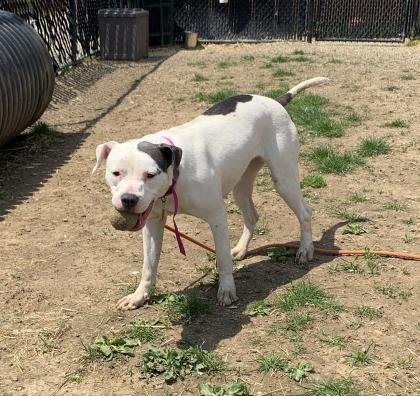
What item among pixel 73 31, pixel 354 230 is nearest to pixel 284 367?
pixel 354 230

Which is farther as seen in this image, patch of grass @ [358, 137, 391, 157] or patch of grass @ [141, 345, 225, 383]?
patch of grass @ [358, 137, 391, 157]

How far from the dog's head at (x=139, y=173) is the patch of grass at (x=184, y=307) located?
867 millimetres

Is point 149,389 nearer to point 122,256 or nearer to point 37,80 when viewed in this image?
point 122,256

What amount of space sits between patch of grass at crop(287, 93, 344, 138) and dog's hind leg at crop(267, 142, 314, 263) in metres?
3.68

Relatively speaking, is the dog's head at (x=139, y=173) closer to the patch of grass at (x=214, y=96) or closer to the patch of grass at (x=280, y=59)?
the patch of grass at (x=214, y=96)

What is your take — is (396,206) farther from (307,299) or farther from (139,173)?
(139,173)

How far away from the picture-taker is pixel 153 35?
1786cm

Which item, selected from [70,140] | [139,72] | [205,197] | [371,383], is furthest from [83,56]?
[371,383]

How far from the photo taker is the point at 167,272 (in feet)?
15.6

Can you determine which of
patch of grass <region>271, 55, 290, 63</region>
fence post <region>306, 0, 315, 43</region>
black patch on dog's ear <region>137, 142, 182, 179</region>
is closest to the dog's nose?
black patch on dog's ear <region>137, 142, 182, 179</region>

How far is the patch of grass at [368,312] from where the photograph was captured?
4039mm

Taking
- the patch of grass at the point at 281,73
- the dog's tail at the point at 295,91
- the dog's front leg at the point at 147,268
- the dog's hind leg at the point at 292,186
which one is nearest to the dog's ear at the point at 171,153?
the dog's front leg at the point at 147,268

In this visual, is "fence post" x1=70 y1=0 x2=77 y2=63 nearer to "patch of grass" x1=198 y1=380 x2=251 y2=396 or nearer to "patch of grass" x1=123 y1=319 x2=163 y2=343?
"patch of grass" x1=123 y1=319 x2=163 y2=343

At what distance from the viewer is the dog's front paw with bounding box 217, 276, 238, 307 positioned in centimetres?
422
